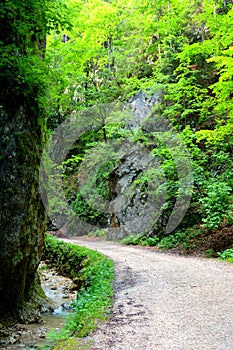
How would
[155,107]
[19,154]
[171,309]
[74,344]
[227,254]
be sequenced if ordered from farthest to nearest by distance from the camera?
[155,107], [227,254], [19,154], [171,309], [74,344]

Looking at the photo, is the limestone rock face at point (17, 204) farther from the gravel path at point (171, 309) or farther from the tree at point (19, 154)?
the gravel path at point (171, 309)

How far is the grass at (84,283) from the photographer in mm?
4980

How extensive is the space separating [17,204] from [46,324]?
252cm

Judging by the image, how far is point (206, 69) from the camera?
18609 mm

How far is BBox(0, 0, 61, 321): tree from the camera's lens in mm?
5738

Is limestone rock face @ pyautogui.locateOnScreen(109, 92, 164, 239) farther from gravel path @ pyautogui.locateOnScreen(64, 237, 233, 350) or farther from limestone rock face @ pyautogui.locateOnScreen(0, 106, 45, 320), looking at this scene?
limestone rock face @ pyautogui.locateOnScreen(0, 106, 45, 320)

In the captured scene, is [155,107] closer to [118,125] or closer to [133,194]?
[118,125]

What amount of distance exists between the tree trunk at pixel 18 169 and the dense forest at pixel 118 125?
25mm

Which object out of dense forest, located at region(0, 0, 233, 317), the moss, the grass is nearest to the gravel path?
the moss

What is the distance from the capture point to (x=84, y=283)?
27.7 ft

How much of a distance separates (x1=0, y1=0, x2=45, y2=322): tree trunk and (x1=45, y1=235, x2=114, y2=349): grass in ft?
4.21

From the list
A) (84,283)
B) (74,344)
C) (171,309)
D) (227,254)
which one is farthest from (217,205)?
(74,344)

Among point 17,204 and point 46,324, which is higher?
point 17,204

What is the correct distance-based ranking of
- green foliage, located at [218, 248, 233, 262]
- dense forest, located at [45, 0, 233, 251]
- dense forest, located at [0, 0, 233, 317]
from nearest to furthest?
dense forest, located at [0, 0, 233, 317] < green foliage, located at [218, 248, 233, 262] < dense forest, located at [45, 0, 233, 251]
